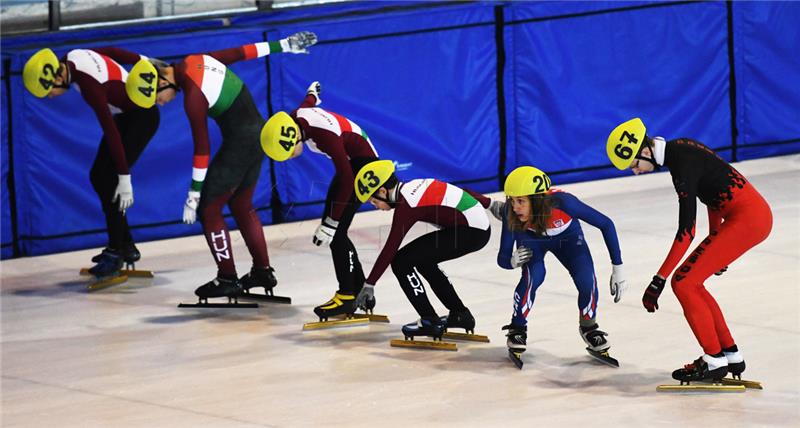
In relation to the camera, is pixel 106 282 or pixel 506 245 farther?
pixel 106 282

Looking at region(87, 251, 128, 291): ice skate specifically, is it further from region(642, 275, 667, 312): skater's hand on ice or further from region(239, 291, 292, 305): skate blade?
region(642, 275, 667, 312): skater's hand on ice

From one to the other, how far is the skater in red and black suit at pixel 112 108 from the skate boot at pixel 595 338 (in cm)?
367

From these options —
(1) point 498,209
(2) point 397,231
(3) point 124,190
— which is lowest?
(2) point 397,231

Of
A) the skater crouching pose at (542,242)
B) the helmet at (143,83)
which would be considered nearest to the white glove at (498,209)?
the skater crouching pose at (542,242)

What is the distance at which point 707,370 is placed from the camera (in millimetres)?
7676

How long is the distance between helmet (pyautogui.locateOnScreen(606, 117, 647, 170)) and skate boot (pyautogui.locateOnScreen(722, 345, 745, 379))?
44.6 inches

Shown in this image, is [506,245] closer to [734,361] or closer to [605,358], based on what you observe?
[605,358]

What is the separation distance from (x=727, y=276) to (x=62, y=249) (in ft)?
18.6

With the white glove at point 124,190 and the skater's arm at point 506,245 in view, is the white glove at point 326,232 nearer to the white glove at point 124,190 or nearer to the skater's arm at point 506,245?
the skater's arm at point 506,245

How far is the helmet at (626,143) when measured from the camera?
7.68 meters

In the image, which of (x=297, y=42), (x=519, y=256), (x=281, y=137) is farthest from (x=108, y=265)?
(x=519, y=256)

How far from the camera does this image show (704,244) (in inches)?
303

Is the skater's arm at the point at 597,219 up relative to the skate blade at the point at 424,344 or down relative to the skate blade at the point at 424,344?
up

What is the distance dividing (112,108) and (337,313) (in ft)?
9.21
